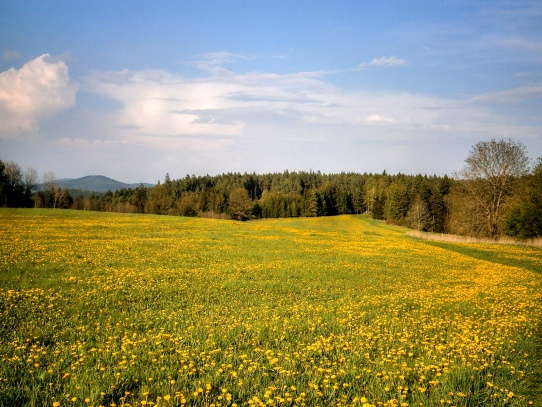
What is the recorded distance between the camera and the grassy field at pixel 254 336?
6641 millimetres

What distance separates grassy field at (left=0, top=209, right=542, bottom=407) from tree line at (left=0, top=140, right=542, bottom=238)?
38492 mm

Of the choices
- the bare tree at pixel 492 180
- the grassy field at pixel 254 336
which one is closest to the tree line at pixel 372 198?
the bare tree at pixel 492 180

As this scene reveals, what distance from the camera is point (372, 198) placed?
142 meters

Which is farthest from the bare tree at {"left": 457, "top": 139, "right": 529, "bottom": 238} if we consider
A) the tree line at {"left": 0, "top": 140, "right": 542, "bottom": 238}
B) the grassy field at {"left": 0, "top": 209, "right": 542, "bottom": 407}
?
the grassy field at {"left": 0, "top": 209, "right": 542, "bottom": 407}

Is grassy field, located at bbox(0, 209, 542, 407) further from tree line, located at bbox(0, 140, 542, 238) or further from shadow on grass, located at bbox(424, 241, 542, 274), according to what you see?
tree line, located at bbox(0, 140, 542, 238)

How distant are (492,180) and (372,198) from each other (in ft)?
287

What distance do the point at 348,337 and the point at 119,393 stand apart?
6085 mm

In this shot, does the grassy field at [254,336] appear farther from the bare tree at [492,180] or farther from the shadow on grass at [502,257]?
the bare tree at [492,180]

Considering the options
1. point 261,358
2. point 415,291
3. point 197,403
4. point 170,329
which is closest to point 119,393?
point 197,403

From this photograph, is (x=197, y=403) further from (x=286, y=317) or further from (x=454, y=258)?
(x=454, y=258)

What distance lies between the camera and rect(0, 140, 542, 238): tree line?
5275 centimetres

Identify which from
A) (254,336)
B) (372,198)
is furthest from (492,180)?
(372,198)

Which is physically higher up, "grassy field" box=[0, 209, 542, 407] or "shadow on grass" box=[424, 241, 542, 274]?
"grassy field" box=[0, 209, 542, 407]

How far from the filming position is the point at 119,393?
630cm
